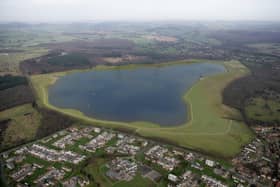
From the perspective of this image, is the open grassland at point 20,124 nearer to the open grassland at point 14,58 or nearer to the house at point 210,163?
the house at point 210,163

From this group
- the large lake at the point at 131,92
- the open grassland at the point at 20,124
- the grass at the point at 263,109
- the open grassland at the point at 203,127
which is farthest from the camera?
the large lake at the point at 131,92

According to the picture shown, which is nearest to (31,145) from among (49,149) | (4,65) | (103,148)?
(49,149)

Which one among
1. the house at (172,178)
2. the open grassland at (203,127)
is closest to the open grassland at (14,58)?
the open grassland at (203,127)

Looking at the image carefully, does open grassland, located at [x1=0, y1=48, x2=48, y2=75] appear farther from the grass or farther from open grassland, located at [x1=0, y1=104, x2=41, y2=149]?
the grass

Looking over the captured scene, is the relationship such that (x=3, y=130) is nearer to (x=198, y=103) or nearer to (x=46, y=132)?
(x=46, y=132)

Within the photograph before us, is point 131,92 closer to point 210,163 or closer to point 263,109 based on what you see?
point 263,109
